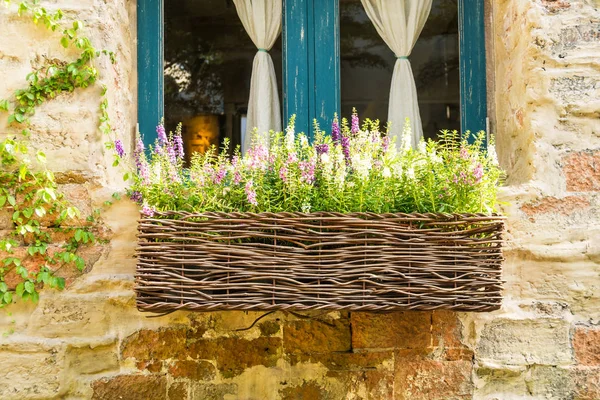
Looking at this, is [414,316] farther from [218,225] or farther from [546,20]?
[546,20]

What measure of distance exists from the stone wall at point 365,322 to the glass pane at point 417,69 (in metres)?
0.47

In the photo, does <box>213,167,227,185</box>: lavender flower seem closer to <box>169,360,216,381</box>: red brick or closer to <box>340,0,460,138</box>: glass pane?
<box>169,360,216,381</box>: red brick

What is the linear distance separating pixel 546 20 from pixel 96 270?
2033 millimetres

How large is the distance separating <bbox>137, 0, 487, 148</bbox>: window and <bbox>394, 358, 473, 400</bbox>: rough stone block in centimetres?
106

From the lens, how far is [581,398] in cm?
246

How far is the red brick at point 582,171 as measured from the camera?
8.25 ft

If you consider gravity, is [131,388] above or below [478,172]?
below

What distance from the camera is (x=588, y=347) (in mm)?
2469

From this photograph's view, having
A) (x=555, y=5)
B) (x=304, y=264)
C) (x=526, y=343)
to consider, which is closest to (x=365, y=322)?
(x=304, y=264)

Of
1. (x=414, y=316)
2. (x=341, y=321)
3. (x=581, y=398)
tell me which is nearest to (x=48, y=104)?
(x=341, y=321)

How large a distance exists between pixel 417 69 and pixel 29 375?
6.82 ft

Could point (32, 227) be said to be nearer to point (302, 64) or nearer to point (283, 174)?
point (283, 174)

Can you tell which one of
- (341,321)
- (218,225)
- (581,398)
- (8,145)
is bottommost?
(581,398)

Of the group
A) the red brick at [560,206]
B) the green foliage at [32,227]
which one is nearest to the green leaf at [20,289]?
the green foliage at [32,227]
